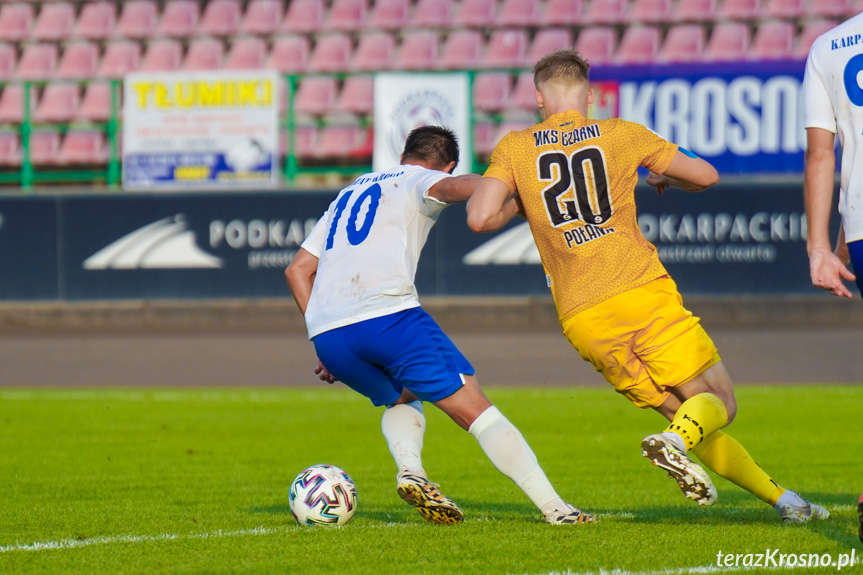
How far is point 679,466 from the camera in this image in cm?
441

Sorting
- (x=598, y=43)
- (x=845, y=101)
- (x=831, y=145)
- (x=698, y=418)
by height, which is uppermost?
(x=598, y=43)

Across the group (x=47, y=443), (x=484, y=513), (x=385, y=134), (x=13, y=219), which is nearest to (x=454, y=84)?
(x=385, y=134)

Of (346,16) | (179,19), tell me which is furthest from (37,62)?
(346,16)

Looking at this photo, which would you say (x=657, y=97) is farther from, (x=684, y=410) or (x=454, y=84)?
(x=684, y=410)

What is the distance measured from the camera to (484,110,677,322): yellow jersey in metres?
4.93

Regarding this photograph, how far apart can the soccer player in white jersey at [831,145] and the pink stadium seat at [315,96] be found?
17261 mm

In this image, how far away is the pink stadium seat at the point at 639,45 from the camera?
68.8ft

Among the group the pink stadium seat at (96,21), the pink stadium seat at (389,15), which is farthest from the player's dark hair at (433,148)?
the pink stadium seat at (96,21)

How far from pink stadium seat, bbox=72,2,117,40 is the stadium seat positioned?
1.89 meters

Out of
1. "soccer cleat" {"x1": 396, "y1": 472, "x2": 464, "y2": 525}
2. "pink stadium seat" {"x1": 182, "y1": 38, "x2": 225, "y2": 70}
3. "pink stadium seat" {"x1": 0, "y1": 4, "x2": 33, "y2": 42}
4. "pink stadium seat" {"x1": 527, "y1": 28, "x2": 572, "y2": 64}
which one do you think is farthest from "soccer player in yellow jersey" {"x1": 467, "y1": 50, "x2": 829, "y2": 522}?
"pink stadium seat" {"x1": 0, "y1": 4, "x2": 33, "y2": 42}

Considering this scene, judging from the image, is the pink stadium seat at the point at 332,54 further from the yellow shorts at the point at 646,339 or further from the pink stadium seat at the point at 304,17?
the yellow shorts at the point at 646,339

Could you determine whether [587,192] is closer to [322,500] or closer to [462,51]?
[322,500]

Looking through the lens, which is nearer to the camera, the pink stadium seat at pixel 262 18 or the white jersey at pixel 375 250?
the white jersey at pixel 375 250

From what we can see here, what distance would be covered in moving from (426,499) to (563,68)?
190 centimetres
